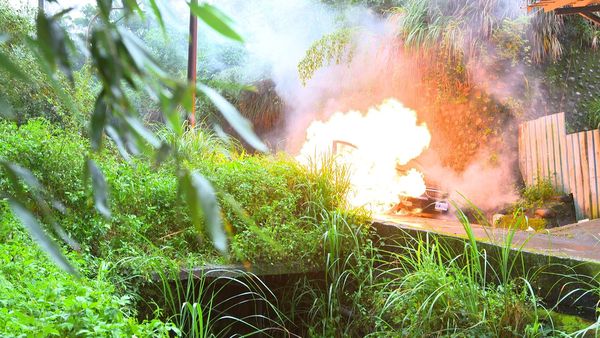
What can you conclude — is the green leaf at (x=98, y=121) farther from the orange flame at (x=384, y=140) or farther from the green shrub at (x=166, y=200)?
the orange flame at (x=384, y=140)

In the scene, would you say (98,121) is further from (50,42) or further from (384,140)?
(384,140)

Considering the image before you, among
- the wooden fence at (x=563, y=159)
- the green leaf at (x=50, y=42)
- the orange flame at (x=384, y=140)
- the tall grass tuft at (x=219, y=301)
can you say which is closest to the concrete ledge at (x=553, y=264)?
the tall grass tuft at (x=219, y=301)

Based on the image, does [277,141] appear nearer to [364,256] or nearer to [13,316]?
[364,256]

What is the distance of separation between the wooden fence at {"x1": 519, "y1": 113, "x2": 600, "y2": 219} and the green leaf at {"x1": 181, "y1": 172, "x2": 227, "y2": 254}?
8.18 metres

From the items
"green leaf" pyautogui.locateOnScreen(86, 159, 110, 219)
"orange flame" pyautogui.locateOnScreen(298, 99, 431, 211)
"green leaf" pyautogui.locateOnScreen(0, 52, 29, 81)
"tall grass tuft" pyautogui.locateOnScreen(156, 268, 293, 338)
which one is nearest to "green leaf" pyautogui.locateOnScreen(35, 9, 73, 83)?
"green leaf" pyautogui.locateOnScreen(0, 52, 29, 81)

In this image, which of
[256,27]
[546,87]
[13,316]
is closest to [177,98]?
[13,316]

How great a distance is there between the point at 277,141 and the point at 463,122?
4.40m

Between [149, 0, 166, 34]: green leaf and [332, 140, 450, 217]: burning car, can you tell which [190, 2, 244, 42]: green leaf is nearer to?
[149, 0, 166, 34]: green leaf

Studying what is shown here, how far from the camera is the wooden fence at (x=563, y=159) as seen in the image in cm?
816

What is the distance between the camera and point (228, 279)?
548 cm

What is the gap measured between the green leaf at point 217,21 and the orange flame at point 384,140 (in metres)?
8.20

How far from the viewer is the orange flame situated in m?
9.74

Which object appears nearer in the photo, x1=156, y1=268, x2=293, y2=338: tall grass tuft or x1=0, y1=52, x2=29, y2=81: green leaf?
x1=0, y1=52, x2=29, y2=81: green leaf

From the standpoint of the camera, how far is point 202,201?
0.67m
